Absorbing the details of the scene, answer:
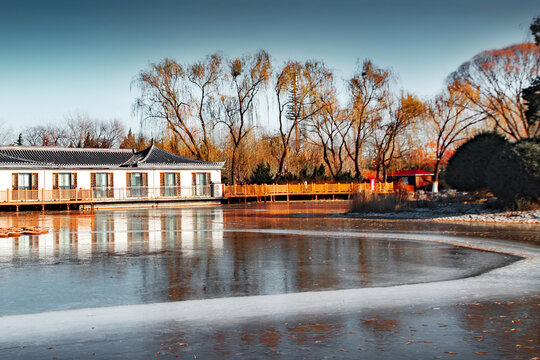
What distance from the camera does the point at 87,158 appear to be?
5481cm

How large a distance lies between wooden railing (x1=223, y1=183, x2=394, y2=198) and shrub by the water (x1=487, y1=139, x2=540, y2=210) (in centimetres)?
→ 2939

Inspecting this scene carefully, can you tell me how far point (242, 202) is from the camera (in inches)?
2255

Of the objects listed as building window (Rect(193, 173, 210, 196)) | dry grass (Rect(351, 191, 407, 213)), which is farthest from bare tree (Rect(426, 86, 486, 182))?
dry grass (Rect(351, 191, 407, 213))

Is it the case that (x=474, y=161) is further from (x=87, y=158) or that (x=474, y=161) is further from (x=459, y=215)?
(x=87, y=158)

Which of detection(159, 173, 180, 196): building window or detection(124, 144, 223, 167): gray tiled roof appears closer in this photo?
detection(159, 173, 180, 196): building window

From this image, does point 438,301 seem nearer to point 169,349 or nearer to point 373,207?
point 169,349

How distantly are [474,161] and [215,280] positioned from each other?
24.7 m

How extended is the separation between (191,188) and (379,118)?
959 inches

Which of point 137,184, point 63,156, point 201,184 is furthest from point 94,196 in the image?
point 201,184

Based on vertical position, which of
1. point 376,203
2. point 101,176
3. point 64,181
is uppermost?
point 101,176

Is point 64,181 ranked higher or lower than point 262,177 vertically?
lower

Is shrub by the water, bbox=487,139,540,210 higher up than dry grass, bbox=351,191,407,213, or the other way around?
shrub by the water, bbox=487,139,540,210

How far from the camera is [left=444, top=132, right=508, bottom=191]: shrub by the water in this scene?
101 ft

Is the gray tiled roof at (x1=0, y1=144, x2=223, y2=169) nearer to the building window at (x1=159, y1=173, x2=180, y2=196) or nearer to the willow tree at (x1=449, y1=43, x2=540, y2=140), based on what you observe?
the building window at (x1=159, y1=173, x2=180, y2=196)
